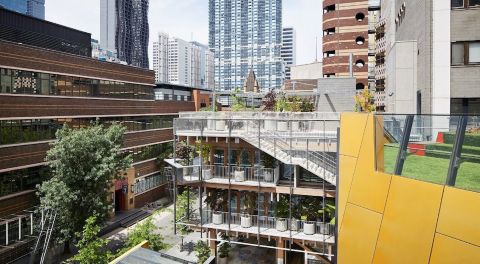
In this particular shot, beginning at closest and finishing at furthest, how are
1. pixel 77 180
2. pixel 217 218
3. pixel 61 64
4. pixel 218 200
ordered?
pixel 217 218 → pixel 218 200 → pixel 77 180 → pixel 61 64

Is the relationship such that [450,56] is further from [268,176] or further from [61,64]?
[61,64]

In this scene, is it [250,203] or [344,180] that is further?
[250,203]

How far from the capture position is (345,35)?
5219cm

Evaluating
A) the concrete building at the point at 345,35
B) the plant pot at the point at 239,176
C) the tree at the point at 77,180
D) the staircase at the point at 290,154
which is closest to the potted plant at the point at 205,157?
the plant pot at the point at 239,176

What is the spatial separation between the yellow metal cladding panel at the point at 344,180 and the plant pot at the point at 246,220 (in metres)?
9.82

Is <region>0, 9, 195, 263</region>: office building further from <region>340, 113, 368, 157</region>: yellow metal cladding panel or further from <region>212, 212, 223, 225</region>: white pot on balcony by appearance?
<region>340, 113, 368, 157</region>: yellow metal cladding panel

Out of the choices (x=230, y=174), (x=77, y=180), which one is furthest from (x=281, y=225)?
(x=77, y=180)

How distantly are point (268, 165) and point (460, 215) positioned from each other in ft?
49.3

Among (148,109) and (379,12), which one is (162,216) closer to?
(148,109)

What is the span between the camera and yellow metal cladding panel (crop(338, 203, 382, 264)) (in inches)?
387

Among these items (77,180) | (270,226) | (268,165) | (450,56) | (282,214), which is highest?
(450,56)

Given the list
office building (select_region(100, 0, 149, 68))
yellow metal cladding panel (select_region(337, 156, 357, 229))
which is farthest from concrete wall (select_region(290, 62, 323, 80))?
office building (select_region(100, 0, 149, 68))

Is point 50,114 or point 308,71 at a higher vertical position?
point 308,71

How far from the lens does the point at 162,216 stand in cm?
3684
